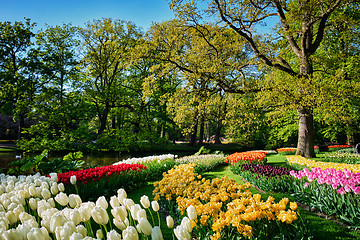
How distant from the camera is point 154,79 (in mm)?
13141

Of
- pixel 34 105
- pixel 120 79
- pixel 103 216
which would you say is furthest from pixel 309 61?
pixel 34 105

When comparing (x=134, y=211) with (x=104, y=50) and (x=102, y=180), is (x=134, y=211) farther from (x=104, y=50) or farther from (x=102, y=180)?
(x=104, y=50)

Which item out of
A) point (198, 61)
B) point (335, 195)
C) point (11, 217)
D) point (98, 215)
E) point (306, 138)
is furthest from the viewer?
point (198, 61)

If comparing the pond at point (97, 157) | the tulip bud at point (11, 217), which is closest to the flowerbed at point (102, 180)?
the tulip bud at point (11, 217)

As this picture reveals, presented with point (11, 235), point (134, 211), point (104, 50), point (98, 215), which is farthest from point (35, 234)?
point (104, 50)

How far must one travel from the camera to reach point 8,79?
59.3 ft

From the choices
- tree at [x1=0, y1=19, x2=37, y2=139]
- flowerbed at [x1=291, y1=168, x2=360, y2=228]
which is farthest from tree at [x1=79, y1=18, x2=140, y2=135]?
flowerbed at [x1=291, y1=168, x2=360, y2=228]

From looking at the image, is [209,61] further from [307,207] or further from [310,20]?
[307,207]

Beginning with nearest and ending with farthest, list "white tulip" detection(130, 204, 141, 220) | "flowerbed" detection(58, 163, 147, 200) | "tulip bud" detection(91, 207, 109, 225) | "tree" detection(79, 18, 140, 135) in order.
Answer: "tulip bud" detection(91, 207, 109, 225), "white tulip" detection(130, 204, 141, 220), "flowerbed" detection(58, 163, 147, 200), "tree" detection(79, 18, 140, 135)

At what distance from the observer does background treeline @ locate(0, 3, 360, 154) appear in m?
12.2

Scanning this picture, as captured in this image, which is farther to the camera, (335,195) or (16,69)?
(16,69)

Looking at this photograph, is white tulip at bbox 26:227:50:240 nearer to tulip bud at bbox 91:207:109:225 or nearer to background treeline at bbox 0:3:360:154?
tulip bud at bbox 91:207:109:225

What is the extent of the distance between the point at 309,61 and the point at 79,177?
11951 millimetres

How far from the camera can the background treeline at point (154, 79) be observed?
12180 millimetres
